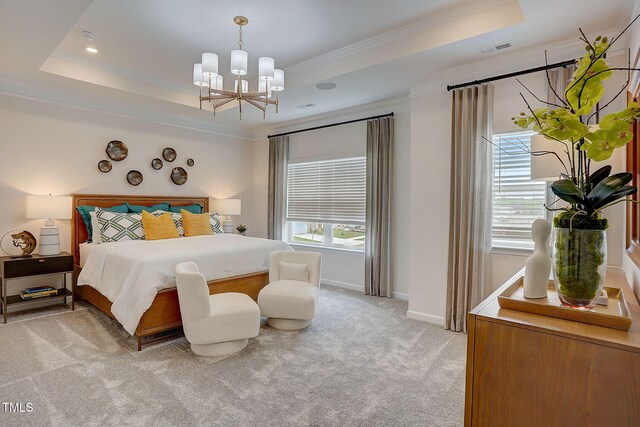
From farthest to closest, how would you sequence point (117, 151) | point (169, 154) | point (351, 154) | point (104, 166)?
point (169, 154) < point (351, 154) < point (117, 151) < point (104, 166)

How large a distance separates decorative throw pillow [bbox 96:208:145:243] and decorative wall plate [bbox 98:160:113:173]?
25.2 inches

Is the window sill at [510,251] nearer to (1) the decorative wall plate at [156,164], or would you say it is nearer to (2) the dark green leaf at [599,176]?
(2) the dark green leaf at [599,176]

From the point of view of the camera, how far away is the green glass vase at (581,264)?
105 centimetres

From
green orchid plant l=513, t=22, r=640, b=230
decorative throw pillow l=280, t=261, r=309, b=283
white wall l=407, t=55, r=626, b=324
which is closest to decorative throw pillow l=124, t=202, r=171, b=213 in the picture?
decorative throw pillow l=280, t=261, r=309, b=283

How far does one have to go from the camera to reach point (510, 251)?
3.29m

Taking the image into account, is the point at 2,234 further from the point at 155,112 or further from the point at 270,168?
the point at 270,168

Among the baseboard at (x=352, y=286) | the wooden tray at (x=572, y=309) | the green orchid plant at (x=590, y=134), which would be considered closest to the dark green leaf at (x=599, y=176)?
the green orchid plant at (x=590, y=134)

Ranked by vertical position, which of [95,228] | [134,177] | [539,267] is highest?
[134,177]

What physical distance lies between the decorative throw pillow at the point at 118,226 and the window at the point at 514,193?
14.0 ft

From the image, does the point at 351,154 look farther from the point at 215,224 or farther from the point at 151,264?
the point at 151,264

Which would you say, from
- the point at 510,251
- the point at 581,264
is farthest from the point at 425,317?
the point at 581,264

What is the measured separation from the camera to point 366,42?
3.40 meters

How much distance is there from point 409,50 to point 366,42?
48cm

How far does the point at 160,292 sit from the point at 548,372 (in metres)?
2.92
